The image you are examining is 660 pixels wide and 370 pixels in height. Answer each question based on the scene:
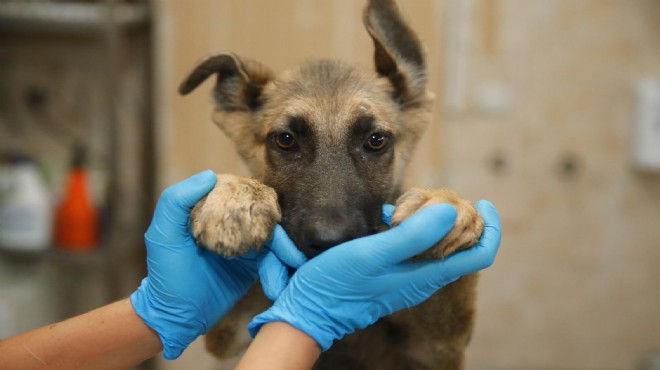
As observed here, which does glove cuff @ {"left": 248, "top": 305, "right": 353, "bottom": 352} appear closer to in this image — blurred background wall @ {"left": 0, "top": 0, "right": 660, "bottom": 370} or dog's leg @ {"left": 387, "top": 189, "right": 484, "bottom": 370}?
dog's leg @ {"left": 387, "top": 189, "right": 484, "bottom": 370}

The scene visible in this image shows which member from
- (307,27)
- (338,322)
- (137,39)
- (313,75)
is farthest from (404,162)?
(137,39)

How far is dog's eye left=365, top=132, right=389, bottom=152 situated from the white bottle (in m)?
1.81

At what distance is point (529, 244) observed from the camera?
10.4 ft

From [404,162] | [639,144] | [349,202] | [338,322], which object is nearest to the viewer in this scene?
[338,322]

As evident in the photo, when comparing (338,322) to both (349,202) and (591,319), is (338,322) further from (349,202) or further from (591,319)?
(591,319)

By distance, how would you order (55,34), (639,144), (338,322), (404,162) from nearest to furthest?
(338,322) → (404,162) → (639,144) → (55,34)

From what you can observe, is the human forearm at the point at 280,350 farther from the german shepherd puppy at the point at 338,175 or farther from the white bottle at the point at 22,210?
the white bottle at the point at 22,210

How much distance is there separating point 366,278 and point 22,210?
208 cm

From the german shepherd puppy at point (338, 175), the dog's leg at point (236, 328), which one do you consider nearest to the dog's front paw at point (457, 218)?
the german shepherd puppy at point (338, 175)

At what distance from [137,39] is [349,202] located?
7.23ft

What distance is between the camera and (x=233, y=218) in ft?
4.42

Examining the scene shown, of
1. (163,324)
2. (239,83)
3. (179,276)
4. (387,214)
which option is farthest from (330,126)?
(163,324)

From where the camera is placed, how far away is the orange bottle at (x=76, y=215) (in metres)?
2.94

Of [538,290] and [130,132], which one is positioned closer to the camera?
[538,290]
